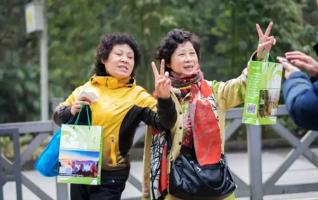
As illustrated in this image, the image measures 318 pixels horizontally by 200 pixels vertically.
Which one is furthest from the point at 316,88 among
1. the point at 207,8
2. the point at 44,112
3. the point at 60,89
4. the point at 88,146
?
the point at 60,89

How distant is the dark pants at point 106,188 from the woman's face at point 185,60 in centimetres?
66

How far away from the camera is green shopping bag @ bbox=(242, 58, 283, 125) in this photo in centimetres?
278

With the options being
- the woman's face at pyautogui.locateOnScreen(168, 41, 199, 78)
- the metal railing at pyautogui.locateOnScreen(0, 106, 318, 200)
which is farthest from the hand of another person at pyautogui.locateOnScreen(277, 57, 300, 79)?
the metal railing at pyautogui.locateOnScreen(0, 106, 318, 200)

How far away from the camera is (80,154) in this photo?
10.2ft

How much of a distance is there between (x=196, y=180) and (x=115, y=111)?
2.00 ft

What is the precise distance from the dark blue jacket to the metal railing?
113 inches

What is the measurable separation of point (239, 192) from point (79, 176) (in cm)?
246

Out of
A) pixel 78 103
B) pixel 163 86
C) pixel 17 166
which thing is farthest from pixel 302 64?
pixel 17 166

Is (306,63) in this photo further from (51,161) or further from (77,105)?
(51,161)

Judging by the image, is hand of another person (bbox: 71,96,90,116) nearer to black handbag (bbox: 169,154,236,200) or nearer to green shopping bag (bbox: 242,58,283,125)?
black handbag (bbox: 169,154,236,200)

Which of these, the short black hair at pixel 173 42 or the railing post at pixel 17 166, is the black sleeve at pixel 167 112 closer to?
the short black hair at pixel 173 42

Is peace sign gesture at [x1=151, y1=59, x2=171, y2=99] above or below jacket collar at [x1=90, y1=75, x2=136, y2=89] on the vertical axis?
above

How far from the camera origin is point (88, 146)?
121 inches

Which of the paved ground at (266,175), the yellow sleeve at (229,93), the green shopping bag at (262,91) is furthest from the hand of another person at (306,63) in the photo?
the paved ground at (266,175)
